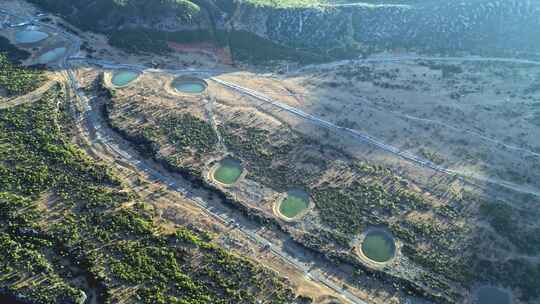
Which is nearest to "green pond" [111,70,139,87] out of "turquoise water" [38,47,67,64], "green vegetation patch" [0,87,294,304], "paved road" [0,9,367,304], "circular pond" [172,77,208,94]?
"paved road" [0,9,367,304]

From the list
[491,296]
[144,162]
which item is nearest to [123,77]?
[144,162]

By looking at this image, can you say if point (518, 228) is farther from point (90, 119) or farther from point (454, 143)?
point (90, 119)

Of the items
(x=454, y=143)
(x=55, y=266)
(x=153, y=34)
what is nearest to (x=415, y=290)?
(x=454, y=143)

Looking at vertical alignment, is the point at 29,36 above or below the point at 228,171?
above

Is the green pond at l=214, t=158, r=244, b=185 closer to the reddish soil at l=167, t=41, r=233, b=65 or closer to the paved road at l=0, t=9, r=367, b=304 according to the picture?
the paved road at l=0, t=9, r=367, b=304

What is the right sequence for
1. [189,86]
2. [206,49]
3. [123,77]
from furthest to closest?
[206,49] < [123,77] < [189,86]

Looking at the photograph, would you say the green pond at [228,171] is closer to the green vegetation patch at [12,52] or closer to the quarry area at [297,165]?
the quarry area at [297,165]

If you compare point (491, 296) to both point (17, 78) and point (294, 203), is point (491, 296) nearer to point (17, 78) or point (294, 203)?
point (294, 203)
